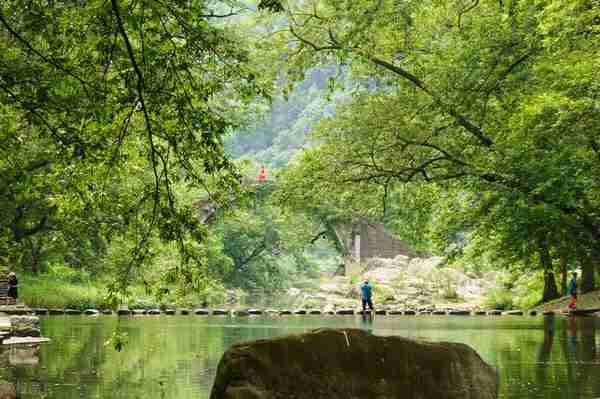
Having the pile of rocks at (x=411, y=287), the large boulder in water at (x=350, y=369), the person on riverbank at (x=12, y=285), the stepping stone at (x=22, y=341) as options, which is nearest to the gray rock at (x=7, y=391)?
the large boulder in water at (x=350, y=369)

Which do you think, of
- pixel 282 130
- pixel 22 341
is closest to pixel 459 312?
pixel 22 341

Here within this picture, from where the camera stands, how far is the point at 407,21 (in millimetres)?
27625

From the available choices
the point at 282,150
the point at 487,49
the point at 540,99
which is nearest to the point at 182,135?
the point at 540,99

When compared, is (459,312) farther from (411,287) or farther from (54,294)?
(54,294)

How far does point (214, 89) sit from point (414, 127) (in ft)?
55.3

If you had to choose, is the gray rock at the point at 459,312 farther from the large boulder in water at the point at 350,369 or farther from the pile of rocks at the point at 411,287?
the large boulder in water at the point at 350,369

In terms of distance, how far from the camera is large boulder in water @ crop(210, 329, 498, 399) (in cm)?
877

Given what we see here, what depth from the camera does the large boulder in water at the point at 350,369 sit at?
28.8ft

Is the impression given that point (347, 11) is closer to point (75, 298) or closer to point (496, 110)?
point (496, 110)

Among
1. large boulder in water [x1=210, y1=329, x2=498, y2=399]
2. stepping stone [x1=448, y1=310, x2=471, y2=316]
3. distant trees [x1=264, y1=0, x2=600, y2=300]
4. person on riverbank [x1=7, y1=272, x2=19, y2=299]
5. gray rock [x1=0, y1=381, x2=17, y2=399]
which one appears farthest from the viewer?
stepping stone [x1=448, y1=310, x2=471, y2=316]

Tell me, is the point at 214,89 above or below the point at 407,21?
below

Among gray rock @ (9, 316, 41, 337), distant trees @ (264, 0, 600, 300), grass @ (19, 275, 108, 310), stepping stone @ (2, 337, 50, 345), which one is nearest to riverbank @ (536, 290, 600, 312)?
distant trees @ (264, 0, 600, 300)

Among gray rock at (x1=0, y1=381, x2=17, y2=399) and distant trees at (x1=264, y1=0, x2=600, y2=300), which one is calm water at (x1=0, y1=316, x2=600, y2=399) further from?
distant trees at (x1=264, y1=0, x2=600, y2=300)

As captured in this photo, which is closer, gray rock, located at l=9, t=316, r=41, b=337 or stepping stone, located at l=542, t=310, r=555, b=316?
gray rock, located at l=9, t=316, r=41, b=337
